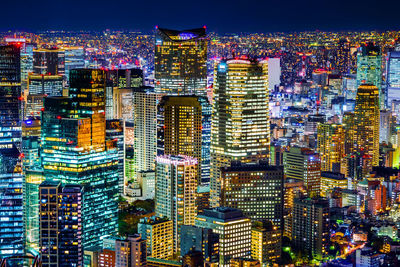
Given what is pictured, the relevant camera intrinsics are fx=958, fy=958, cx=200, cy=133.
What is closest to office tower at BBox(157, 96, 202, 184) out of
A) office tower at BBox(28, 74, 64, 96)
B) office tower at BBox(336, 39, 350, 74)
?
office tower at BBox(28, 74, 64, 96)

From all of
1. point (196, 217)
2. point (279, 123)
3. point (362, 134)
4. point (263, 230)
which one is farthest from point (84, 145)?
point (279, 123)

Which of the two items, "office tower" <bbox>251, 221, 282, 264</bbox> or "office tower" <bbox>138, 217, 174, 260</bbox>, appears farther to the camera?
"office tower" <bbox>138, 217, 174, 260</bbox>

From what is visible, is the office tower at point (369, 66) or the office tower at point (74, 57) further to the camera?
the office tower at point (369, 66)

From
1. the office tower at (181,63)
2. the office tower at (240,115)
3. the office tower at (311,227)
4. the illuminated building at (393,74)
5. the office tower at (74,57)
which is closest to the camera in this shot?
the office tower at (311,227)

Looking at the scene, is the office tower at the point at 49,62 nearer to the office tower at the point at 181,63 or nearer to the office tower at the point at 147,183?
the office tower at the point at 181,63

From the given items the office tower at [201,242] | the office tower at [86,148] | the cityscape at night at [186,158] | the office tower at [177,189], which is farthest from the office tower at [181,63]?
the office tower at [201,242]

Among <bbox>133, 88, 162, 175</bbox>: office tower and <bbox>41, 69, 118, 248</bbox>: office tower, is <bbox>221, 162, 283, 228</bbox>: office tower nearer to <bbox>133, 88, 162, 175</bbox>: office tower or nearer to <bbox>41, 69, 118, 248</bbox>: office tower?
<bbox>41, 69, 118, 248</bbox>: office tower
